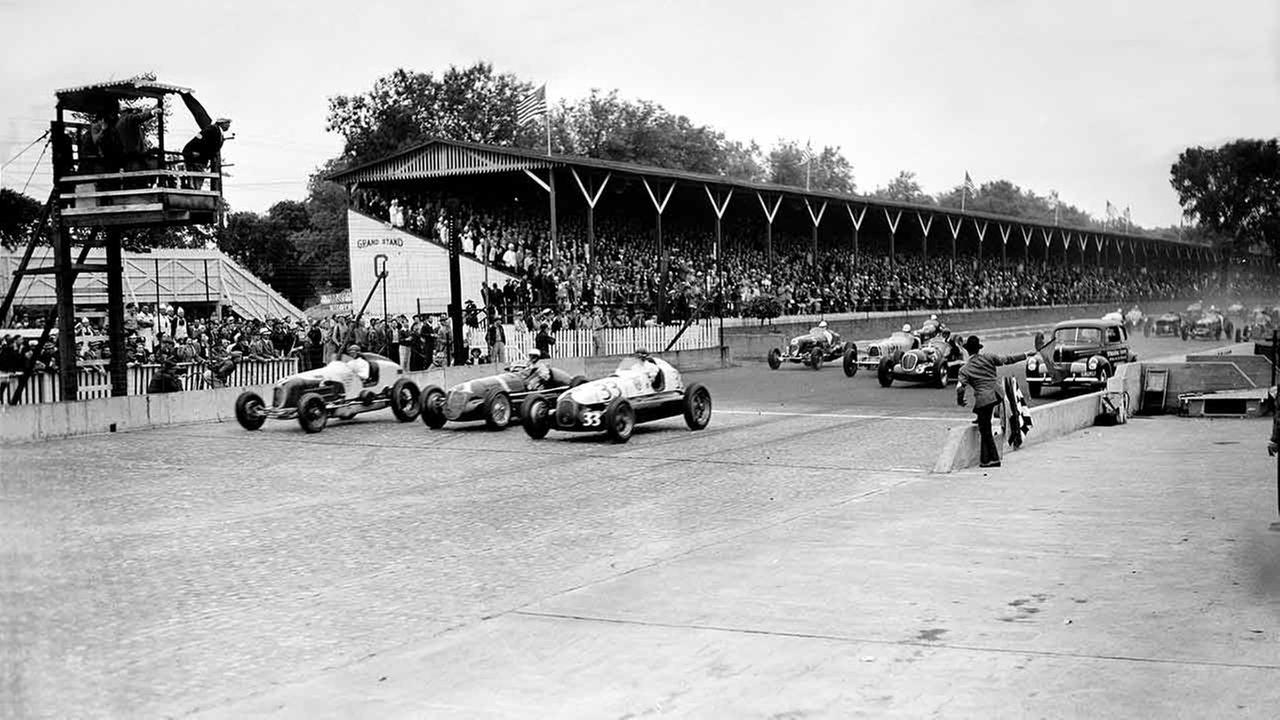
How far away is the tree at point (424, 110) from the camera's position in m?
67.9

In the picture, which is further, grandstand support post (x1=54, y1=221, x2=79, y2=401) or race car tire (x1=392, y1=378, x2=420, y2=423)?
race car tire (x1=392, y1=378, x2=420, y2=423)

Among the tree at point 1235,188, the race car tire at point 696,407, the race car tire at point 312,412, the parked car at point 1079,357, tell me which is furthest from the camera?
the parked car at point 1079,357

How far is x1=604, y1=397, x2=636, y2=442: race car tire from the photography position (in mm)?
18969

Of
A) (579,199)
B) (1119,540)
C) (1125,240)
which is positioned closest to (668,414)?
(1119,540)

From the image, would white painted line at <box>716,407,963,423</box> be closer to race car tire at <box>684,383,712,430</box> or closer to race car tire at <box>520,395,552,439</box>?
race car tire at <box>684,383,712,430</box>

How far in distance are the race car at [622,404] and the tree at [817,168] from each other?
346 ft

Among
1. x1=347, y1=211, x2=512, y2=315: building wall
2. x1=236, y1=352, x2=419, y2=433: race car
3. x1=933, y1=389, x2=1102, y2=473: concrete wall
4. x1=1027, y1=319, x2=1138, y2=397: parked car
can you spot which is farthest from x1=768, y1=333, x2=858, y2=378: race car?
x1=236, y1=352, x2=419, y2=433: race car

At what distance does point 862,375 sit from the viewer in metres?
33.2

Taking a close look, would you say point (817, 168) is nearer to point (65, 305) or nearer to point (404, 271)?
point (404, 271)

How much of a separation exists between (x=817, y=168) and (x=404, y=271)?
8540 cm

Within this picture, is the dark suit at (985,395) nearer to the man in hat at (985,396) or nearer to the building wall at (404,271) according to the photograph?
the man in hat at (985,396)

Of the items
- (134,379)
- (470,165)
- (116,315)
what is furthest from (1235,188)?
(470,165)

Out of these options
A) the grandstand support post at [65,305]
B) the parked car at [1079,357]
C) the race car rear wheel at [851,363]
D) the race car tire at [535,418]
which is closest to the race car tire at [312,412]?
the grandstand support post at [65,305]

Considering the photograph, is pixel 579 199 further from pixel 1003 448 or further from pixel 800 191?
pixel 1003 448
